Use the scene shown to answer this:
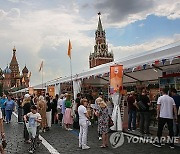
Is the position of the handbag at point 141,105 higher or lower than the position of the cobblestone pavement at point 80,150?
higher

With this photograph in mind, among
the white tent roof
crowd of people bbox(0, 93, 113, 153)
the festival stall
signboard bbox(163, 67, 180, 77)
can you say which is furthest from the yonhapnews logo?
signboard bbox(163, 67, 180, 77)

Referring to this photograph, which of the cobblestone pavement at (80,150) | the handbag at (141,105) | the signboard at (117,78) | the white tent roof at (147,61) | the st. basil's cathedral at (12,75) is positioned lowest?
the cobblestone pavement at (80,150)

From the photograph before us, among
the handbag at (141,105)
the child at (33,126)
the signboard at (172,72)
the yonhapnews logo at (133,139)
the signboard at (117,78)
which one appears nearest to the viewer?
the child at (33,126)

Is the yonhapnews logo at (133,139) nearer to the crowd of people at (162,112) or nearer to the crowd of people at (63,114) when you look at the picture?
the crowd of people at (162,112)

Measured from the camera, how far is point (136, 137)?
10602mm

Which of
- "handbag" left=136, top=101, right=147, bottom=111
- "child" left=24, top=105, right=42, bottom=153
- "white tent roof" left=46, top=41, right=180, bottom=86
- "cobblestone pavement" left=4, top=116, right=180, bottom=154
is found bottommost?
"cobblestone pavement" left=4, top=116, right=180, bottom=154

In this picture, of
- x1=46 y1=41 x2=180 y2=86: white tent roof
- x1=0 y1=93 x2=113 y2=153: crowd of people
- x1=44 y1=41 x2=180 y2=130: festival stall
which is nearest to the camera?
x1=0 y1=93 x2=113 y2=153: crowd of people

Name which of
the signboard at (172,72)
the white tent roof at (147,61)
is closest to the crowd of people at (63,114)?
the white tent roof at (147,61)

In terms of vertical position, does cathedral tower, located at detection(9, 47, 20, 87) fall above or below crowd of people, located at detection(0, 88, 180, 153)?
above

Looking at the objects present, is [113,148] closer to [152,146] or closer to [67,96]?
[152,146]

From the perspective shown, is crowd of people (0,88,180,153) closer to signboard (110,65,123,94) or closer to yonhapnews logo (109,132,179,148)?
yonhapnews logo (109,132,179,148)

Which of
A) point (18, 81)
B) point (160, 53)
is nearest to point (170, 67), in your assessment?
point (160, 53)

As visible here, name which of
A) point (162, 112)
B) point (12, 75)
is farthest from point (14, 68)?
point (162, 112)

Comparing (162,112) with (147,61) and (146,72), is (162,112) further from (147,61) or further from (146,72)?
(146,72)
